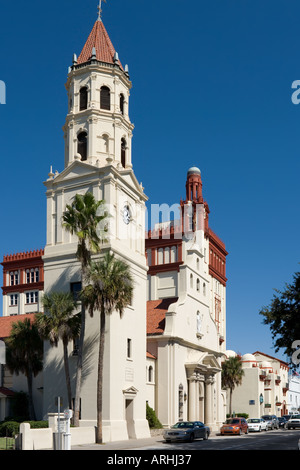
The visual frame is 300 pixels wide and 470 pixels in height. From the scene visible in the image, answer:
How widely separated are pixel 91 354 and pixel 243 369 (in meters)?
46.8

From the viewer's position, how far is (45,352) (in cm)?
4144

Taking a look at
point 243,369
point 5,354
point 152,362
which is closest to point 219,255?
point 243,369

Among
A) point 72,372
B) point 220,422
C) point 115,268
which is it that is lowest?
point 220,422

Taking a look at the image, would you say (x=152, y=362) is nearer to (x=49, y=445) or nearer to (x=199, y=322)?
(x=199, y=322)

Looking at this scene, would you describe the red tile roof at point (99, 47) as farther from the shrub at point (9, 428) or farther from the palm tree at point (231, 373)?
the palm tree at point (231, 373)

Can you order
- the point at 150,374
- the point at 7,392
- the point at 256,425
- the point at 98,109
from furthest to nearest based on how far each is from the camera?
the point at 256,425, the point at 150,374, the point at 7,392, the point at 98,109

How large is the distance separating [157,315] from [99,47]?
72.5ft

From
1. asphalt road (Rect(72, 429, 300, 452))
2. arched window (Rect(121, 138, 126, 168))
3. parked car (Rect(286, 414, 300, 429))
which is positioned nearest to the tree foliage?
asphalt road (Rect(72, 429, 300, 452))

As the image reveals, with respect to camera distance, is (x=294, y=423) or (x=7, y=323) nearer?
(x=7, y=323)

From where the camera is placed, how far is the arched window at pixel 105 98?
147 feet

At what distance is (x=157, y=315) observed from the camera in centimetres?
5309

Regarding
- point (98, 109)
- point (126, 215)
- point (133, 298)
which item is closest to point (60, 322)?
point (133, 298)

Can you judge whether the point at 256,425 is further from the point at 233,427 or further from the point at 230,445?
the point at 230,445

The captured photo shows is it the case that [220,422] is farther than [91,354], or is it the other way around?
[220,422]
